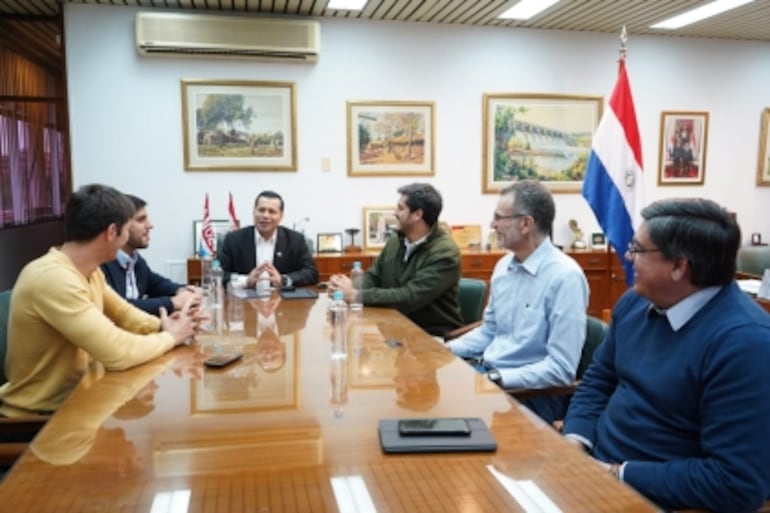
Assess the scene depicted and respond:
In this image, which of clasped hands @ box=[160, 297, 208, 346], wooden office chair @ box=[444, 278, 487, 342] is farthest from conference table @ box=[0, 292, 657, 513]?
wooden office chair @ box=[444, 278, 487, 342]

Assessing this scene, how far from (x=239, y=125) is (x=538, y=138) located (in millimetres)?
2836

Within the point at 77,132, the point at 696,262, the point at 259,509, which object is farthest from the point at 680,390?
the point at 77,132

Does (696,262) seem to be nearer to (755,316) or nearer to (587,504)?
(755,316)

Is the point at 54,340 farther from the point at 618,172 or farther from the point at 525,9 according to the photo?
the point at 525,9

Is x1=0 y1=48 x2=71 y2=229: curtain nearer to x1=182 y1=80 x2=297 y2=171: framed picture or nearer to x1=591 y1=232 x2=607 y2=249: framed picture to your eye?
x1=182 y1=80 x2=297 y2=171: framed picture

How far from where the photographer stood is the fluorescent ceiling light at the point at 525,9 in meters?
5.09

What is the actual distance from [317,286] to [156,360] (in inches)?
69.6

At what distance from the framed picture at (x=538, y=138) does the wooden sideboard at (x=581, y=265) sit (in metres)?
0.75

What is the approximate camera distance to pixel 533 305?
235 centimetres

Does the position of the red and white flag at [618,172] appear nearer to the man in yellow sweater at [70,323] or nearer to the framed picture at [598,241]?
the framed picture at [598,241]

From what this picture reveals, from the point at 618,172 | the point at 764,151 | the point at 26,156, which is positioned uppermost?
the point at 764,151

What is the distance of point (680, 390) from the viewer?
145 cm

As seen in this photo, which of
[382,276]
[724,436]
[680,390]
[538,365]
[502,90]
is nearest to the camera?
[724,436]

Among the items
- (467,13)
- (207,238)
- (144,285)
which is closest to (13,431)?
(144,285)
